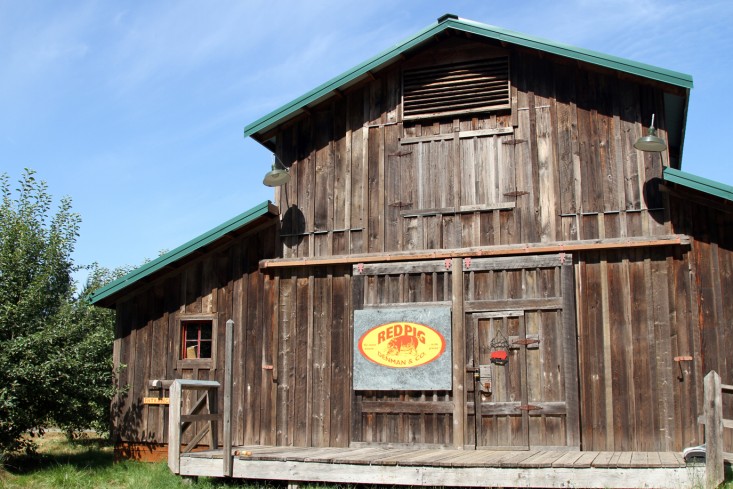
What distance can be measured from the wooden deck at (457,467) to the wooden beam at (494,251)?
2.96 meters

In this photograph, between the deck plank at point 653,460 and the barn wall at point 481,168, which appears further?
the barn wall at point 481,168

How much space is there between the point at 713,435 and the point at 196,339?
28.8 ft

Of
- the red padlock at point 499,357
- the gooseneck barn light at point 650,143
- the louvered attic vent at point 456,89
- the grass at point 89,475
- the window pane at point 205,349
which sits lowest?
the grass at point 89,475

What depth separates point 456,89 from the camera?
44.2 feet

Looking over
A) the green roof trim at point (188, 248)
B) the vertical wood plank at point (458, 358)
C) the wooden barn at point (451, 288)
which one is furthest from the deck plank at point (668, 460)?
the green roof trim at point (188, 248)

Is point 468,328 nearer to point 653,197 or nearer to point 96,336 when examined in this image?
point 653,197

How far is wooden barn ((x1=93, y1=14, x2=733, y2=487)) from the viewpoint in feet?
38.6

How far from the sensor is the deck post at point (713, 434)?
371 inches

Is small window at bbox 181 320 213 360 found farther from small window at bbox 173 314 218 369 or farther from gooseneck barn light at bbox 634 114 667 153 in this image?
gooseneck barn light at bbox 634 114 667 153

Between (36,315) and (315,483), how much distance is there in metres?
6.72

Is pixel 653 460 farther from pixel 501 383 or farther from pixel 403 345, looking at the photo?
pixel 403 345

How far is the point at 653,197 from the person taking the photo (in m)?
12.2

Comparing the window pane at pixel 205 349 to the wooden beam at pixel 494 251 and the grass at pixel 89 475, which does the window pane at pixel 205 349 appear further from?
the grass at pixel 89 475

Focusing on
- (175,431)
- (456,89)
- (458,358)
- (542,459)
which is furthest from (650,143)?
(175,431)
